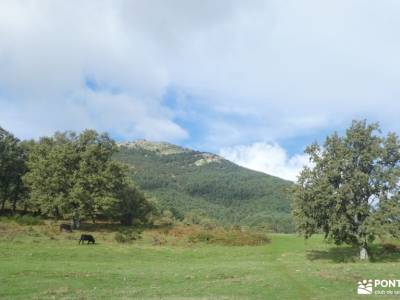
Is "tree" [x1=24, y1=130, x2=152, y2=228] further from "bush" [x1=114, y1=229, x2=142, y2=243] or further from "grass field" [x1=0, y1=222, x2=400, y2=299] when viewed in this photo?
"grass field" [x1=0, y1=222, x2=400, y2=299]

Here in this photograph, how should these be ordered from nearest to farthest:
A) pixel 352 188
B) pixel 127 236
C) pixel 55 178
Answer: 1. pixel 352 188
2. pixel 127 236
3. pixel 55 178

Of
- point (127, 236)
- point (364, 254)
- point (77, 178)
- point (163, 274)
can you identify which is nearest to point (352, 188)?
point (364, 254)

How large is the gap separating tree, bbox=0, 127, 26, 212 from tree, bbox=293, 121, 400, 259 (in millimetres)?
51157

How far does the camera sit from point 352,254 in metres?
41.7

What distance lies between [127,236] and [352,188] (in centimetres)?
2860

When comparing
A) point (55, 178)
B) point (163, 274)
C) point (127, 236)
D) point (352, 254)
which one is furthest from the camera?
point (55, 178)

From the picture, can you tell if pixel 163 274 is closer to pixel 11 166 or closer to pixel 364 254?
pixel 364 254

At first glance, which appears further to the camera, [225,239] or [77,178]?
[77,178]

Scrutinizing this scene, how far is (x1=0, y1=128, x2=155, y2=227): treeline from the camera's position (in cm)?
5759

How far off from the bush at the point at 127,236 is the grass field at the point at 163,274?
672cm

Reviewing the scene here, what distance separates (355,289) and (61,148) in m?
50.6

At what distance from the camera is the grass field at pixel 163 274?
20.2m

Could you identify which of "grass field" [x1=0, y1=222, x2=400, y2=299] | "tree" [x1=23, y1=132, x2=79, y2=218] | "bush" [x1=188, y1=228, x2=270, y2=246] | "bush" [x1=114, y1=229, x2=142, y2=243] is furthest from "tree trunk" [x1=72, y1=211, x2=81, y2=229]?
"bush" [x1=188, y1=228, x2=270, y2=246]

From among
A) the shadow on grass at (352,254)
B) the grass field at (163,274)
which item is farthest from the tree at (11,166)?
the shadow on grass at (352,254)
